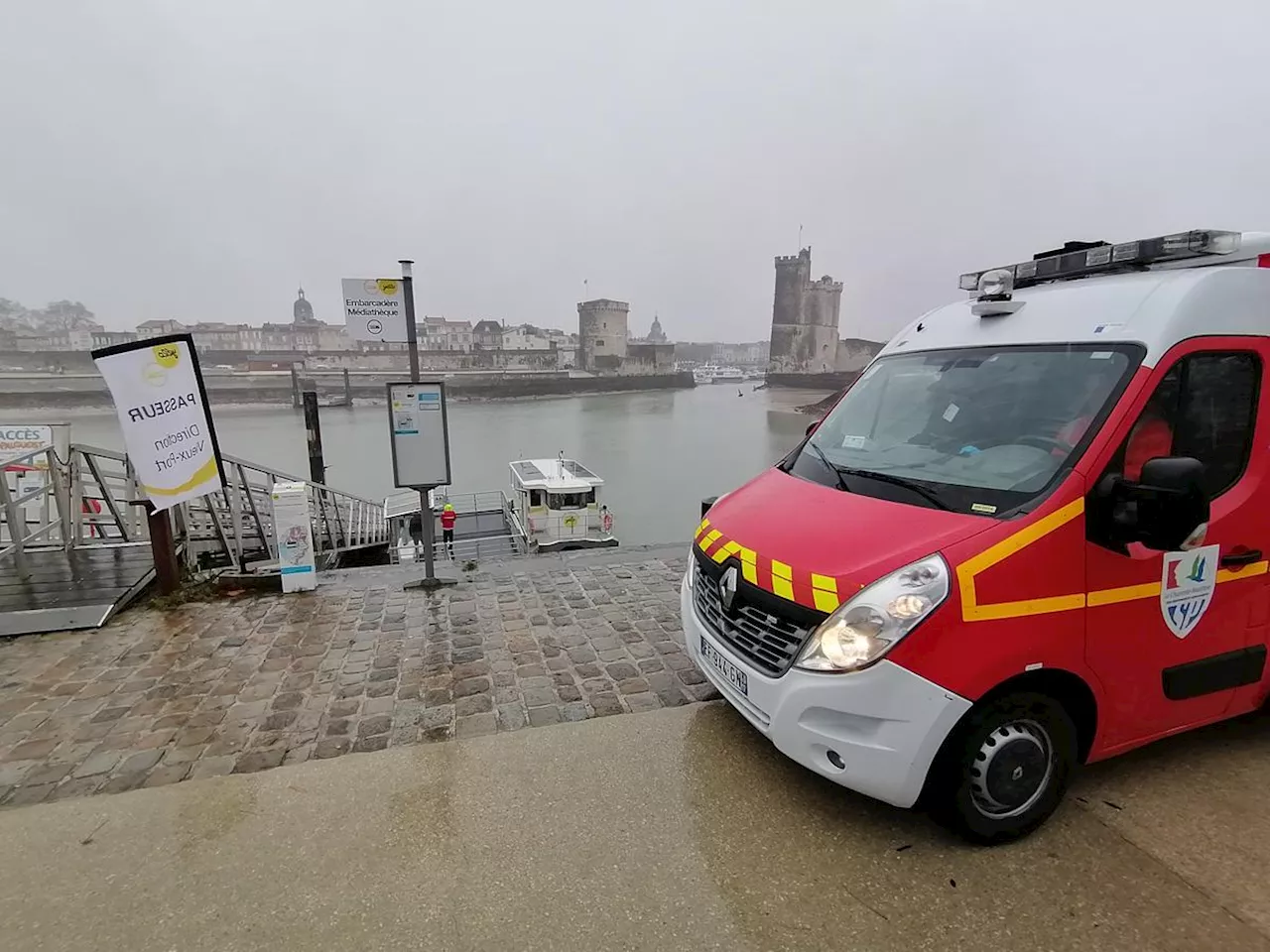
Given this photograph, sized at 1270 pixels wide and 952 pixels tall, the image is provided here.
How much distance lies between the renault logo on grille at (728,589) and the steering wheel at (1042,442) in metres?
1.22

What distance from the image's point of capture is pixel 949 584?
6.73 feet

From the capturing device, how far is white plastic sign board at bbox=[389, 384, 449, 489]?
5141mm

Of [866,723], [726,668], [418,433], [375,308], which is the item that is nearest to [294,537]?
[418,433]

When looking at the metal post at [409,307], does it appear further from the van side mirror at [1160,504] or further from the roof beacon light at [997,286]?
the van side mirror at [1160,504]

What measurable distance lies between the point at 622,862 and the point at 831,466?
6.23ft

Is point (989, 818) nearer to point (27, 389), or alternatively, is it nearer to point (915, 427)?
point (915, 427)

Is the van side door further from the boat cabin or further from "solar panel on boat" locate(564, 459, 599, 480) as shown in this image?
"solar panel on boat" locate(564, 459, 599, 480)

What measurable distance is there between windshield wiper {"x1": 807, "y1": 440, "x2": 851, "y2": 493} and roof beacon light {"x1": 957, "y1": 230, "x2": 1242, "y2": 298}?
41.7 inches

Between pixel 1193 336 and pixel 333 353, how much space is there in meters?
87.5

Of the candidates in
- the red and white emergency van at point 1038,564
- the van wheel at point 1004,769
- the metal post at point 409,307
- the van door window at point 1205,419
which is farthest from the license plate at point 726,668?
the metal post at point 409,307

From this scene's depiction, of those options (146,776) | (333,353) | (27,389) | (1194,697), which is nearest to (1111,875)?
(1194,697)

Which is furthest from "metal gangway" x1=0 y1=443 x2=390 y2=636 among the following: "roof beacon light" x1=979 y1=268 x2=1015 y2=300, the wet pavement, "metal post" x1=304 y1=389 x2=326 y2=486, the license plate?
"metal post" x1=304 y1=389 x2=326 y2=486

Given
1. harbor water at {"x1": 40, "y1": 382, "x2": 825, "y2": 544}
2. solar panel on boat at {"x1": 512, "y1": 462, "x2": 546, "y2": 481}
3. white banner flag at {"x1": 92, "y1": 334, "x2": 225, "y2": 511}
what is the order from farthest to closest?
harbor water at {"x1": 40, "y1": 382, "x2": 825, "y2": 544} < solar panel on boat at {"x1": 512, "y1": 462, "x2": 546, "y2": 481} < white banner flag at {"x1": 92, "y1": 334, "x2": 225, "y2": 511}

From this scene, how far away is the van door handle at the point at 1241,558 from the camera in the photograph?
2.47m
